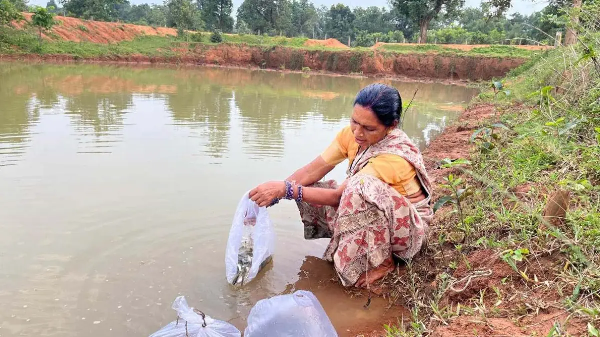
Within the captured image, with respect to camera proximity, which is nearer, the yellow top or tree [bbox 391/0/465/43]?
the yellow top

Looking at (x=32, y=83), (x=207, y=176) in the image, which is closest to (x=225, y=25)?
(x=32, y=83)

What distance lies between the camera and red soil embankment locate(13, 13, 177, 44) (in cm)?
2550

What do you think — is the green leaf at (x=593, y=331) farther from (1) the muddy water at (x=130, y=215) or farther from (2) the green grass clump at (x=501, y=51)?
(2) the green grass clump at (x=501, y=51)

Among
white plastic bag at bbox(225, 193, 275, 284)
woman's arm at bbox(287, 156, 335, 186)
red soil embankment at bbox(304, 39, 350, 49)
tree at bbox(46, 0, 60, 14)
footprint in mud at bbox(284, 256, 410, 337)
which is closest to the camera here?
footprint in mud at bbox(284, 256, 410, 337)

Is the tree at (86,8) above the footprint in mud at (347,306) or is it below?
above

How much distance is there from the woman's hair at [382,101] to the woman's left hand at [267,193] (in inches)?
23.6

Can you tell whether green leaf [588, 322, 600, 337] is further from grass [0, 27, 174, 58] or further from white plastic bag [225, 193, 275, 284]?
grass [0, 27, 174, 58]

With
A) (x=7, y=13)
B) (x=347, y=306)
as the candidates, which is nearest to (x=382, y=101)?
(x=347, y=306)

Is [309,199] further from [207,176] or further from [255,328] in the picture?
[207,176]

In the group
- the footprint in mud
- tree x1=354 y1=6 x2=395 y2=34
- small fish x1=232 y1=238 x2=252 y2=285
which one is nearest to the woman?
the footprint in mud

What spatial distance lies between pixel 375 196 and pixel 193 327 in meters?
0.99

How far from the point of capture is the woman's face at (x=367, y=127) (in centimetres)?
206

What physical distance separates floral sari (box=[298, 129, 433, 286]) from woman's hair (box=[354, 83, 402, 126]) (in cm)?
13

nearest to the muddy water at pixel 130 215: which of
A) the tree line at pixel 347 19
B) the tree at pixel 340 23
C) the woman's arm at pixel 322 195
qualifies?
the woman's arm at pixel 322 195
